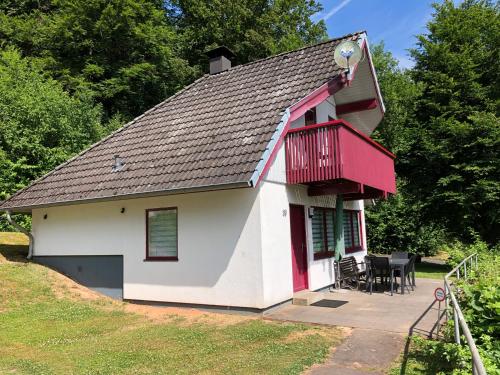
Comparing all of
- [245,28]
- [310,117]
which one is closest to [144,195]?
[310,117]

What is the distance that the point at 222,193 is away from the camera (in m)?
9.29

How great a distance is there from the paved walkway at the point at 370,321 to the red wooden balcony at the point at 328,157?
2.84 meters

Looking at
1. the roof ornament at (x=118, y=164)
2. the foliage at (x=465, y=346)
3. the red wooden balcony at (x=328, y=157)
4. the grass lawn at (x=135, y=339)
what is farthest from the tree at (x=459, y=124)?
the grass lawn at (x=135, y=339)

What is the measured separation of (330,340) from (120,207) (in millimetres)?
6518

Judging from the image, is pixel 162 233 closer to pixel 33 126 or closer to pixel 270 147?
pixel 270 147

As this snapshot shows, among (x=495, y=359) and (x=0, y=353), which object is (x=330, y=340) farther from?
(x=0, y=353)

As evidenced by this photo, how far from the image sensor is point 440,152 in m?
20.5

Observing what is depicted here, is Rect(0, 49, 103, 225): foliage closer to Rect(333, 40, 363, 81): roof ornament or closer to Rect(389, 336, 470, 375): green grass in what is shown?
Rect(333, 40, 363, 81): roof ornament

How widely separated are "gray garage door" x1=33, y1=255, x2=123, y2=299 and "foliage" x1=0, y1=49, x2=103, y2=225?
798cm

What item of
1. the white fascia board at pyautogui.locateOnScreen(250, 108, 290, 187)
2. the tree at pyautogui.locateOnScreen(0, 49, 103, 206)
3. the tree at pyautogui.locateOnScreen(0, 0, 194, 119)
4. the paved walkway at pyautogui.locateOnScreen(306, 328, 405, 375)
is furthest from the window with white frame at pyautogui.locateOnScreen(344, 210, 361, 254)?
the tree at pyautogui.locateOnScreen(0, 0, 194, 119)

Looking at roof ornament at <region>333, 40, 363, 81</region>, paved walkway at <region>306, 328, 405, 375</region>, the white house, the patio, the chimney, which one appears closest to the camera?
paved walkway at <region>306, 328, 405, 375</region>

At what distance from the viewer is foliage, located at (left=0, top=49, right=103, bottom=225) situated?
18.7 m

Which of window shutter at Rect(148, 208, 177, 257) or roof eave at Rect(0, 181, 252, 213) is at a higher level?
roof eave at Rect(0, 181, 252, 213)

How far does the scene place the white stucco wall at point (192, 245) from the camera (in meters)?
8.88
